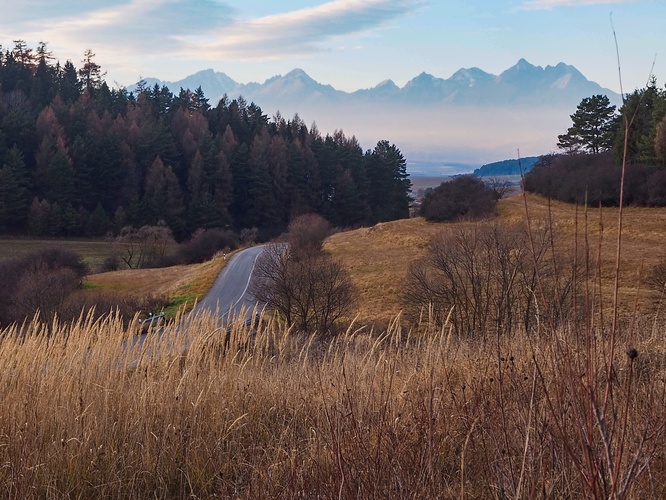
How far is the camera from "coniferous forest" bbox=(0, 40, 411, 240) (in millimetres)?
61469

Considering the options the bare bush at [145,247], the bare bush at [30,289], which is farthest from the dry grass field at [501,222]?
the bare bush at [145,247]

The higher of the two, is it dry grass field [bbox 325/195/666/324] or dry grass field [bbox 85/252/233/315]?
dry grass field [bbox 325/195/666/324]

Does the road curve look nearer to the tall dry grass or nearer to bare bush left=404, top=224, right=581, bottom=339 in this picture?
bare bush left=404, top=224, right=581, bottom=339

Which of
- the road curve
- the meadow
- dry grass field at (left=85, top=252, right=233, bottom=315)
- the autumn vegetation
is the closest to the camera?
the autumn vegetation

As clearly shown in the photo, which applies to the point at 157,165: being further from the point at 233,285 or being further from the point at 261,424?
the point at 261,424

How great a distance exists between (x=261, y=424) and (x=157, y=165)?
66.6 m

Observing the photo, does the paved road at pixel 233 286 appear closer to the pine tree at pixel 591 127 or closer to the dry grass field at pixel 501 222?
the dry grass field at pixel 501 222

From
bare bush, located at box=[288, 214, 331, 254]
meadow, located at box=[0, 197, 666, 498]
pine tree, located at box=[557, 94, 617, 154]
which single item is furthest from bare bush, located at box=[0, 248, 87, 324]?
pine tree, located at box=[557, 94, 617, 154]

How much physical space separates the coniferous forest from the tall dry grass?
58.6m

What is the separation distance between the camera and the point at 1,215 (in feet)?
188

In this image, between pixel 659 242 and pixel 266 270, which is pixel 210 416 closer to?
pixel 266 270

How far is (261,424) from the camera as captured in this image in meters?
4.39

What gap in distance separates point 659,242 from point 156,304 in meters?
25.2

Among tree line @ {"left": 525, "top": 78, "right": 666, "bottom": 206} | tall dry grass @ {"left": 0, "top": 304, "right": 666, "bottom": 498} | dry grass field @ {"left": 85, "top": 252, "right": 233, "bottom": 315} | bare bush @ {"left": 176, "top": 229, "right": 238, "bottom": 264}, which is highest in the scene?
tree line @ {"left": 525, "top": 78, "right": 666, "bottom": 206}
